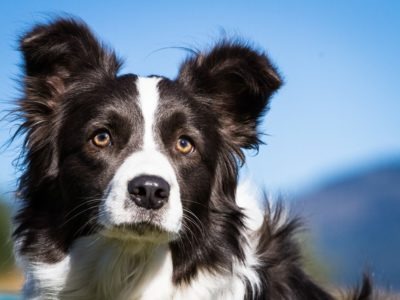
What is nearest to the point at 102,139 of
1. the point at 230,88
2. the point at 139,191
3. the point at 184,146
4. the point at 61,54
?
the point at 184,146

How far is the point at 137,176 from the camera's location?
5.92 metres

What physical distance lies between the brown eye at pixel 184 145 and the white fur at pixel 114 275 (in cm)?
80

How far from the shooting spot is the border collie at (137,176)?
627cm

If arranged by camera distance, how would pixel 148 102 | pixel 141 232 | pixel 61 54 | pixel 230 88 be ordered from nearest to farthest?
pixel 141 232, pixel 148 102, pixel 61 54, pixel 230 88

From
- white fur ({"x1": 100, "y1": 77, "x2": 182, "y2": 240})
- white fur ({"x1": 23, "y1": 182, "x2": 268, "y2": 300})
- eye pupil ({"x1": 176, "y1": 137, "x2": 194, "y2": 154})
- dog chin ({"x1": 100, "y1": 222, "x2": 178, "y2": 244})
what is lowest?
white fur ({"x1": 23, "y1": 182, "x2": 268, "y2": 300})

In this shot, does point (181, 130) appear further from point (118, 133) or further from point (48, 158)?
point (48, 158)

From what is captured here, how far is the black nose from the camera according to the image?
19.3 feet

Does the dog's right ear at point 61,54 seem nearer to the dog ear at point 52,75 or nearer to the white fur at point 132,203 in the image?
the dog ear at point 52,75

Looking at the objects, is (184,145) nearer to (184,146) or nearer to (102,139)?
(184,146)

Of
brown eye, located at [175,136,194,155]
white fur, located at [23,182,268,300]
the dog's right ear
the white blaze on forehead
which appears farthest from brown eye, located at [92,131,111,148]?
the dog's right ear

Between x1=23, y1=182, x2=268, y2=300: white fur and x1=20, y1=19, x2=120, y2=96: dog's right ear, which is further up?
x1=20, y1=19, x2=120, y2=96: dog's right ear

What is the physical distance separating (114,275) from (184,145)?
1.22 meters

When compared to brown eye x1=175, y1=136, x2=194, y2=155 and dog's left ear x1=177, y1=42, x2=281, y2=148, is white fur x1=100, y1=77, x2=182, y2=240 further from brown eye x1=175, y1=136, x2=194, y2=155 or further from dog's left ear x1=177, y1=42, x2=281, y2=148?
dog's left ear x1=177, y1=42, x2=281, y2=148

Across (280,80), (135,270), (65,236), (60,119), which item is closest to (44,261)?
(65,236)
